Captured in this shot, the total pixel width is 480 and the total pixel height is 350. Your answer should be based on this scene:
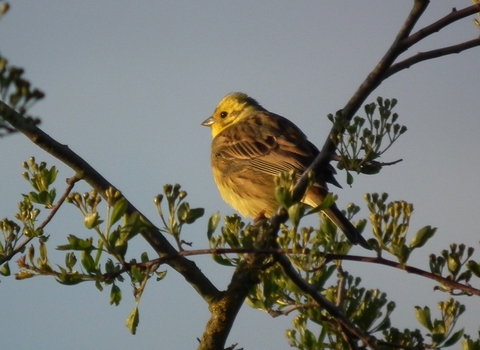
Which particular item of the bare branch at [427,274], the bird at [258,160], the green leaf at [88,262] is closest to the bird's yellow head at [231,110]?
the bird at [258,160]

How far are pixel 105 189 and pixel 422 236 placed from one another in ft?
4.55

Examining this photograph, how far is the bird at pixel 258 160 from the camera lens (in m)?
6.96

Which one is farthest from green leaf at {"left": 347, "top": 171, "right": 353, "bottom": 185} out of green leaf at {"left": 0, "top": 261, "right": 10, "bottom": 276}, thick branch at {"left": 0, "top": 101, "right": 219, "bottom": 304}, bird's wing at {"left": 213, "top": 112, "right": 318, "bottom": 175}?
bird's wing at {"left": 213, "top": 112, "right": 318, "bottom": 175}

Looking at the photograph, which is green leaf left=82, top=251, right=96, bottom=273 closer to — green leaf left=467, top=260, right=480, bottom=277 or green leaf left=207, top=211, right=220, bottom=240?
green leaf left=207, top=211, right=220, bottom=240

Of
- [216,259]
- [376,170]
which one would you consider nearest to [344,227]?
[376,170]

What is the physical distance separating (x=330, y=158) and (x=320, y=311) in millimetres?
618

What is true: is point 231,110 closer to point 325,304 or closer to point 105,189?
point 105,189

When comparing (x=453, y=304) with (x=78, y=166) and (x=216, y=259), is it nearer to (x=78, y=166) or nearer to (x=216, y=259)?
(x=216, y=259)

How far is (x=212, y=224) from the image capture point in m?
3.21

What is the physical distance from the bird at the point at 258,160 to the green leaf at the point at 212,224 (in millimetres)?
2965

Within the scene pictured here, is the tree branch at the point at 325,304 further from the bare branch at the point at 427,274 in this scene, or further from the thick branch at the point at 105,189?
the thick branch at the point at 105,189

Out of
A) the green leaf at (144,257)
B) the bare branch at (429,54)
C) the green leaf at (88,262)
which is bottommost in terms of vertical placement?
the green leaf at (88,262)

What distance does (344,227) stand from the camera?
16.5ft

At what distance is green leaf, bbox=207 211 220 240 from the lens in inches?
125
